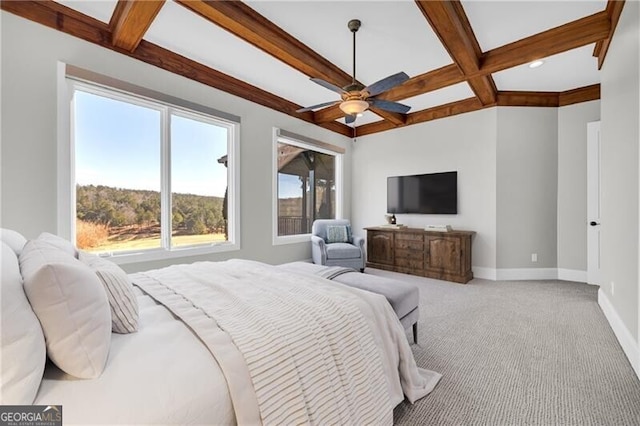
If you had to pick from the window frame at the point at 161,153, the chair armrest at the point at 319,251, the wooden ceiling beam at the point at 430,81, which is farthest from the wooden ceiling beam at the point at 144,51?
the chair armrest at the point at 319,251

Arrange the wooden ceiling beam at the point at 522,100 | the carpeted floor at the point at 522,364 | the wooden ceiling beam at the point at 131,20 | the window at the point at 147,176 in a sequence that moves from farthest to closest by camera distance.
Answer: the wooden ceiling beam at the point at 522,100, the window at the point at 147,176, the wooden ceiling beam at the point at 131,20, the carpeted floor at the point at 522,364

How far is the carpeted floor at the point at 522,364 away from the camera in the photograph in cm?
151

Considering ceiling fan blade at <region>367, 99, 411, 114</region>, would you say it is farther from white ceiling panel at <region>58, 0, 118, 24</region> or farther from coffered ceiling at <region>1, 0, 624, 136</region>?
white ceiling panel at <region>58, 0, 118, 24</region>

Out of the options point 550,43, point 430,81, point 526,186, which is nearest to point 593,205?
point 526,186

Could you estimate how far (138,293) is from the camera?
1602 millimetres

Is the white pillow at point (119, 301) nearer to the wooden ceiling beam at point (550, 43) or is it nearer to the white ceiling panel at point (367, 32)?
the white ceiling panel at point (367, 32)

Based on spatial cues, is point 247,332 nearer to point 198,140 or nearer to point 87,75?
point 87,75

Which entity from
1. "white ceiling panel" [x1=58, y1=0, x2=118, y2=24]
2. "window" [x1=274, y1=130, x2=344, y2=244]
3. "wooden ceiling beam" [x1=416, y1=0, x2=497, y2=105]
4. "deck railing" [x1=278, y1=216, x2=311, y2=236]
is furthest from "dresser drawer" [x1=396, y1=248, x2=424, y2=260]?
"white ceiling panel" [x1=58, y1=0, x2=118, y2=24]

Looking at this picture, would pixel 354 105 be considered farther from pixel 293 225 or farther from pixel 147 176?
pixel 293 225

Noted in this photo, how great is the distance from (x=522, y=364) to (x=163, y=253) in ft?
11.3

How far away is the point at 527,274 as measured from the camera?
425cm

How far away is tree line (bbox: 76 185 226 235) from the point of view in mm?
2746

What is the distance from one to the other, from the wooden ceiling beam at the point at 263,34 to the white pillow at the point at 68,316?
7.03ft

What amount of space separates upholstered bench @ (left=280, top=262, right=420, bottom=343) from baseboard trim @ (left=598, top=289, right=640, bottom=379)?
1.38 m
